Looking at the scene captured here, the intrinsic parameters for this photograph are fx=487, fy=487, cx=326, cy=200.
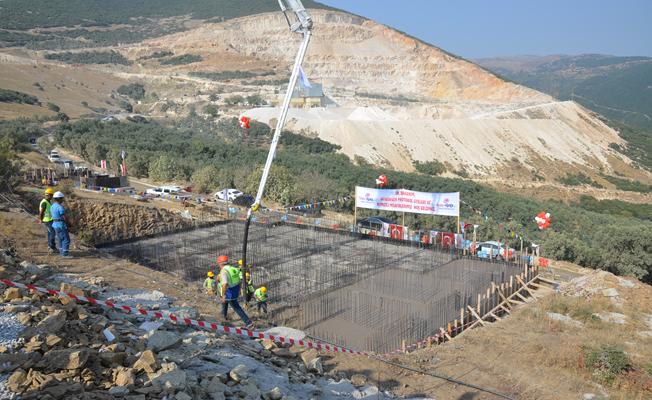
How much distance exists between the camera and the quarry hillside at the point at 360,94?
5212 centimetres

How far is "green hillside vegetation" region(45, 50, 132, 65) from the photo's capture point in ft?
301

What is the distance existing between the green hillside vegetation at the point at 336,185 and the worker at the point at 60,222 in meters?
15.7

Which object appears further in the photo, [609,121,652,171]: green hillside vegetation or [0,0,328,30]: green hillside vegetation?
[0,0,328,30]: green hillside vegetation

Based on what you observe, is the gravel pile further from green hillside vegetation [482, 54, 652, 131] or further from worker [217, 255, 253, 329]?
green hillside vegetation [482, 54, 652, 131]

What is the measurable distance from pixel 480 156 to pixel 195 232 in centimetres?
4106

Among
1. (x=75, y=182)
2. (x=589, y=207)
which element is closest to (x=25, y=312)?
(x=75, y=182)

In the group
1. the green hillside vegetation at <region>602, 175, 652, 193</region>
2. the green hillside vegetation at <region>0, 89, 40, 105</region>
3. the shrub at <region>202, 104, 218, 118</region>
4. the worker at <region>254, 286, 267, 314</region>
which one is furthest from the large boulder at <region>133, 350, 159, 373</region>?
the green hillside vegetation at <region>0, 89, 40, 105</region>

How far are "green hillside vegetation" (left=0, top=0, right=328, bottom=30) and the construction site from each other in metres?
117

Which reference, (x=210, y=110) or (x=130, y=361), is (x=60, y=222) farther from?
(x=210, y=110)

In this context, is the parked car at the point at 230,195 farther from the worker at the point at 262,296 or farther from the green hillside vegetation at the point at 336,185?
the worker at the point at 262,296

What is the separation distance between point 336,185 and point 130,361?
78.5ft

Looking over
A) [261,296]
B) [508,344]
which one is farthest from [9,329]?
[508,344]

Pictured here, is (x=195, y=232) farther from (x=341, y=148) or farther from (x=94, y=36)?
(x=94, y=36)

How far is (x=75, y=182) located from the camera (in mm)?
23875
